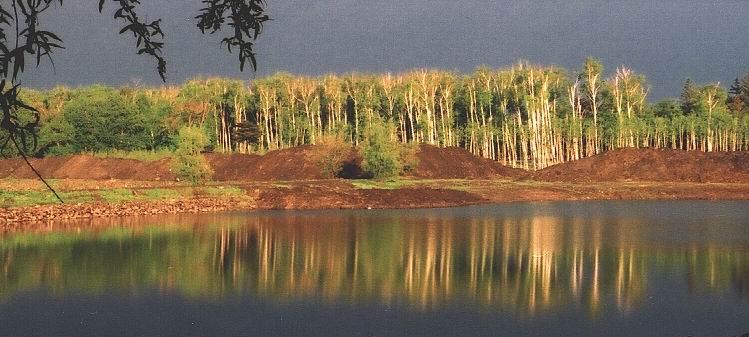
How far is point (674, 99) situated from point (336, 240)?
240ft

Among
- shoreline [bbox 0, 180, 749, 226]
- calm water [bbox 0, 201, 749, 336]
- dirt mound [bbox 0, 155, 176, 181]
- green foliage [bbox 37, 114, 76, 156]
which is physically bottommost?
calm water [bbox 0, 201, 749, 336]

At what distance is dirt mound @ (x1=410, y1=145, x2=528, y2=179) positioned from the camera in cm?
7156

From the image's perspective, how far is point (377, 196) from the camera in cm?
5366

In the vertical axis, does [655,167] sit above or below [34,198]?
above

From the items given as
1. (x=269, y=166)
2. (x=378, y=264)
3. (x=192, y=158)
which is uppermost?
(x=192, y=158)

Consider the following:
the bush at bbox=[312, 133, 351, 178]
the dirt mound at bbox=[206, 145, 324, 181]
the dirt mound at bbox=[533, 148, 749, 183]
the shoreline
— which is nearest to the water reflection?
the shoreline

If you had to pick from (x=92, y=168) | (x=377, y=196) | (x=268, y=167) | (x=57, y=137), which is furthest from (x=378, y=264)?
(x=57, y=137)

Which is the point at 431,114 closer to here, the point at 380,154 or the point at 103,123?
the point at 380,154

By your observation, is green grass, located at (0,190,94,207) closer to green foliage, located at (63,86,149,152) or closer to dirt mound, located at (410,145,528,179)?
dirt mound, located at (410,145,528,179)

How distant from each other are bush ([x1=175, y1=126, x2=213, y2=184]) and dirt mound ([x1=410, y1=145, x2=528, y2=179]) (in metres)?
21.6

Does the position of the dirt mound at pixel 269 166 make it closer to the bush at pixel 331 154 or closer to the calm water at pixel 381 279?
the bush at pixel 331 154

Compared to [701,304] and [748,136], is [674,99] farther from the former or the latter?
[701,304]

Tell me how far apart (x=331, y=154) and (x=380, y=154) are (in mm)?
7118

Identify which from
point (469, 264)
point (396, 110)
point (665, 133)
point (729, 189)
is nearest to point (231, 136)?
point (396, 110)
